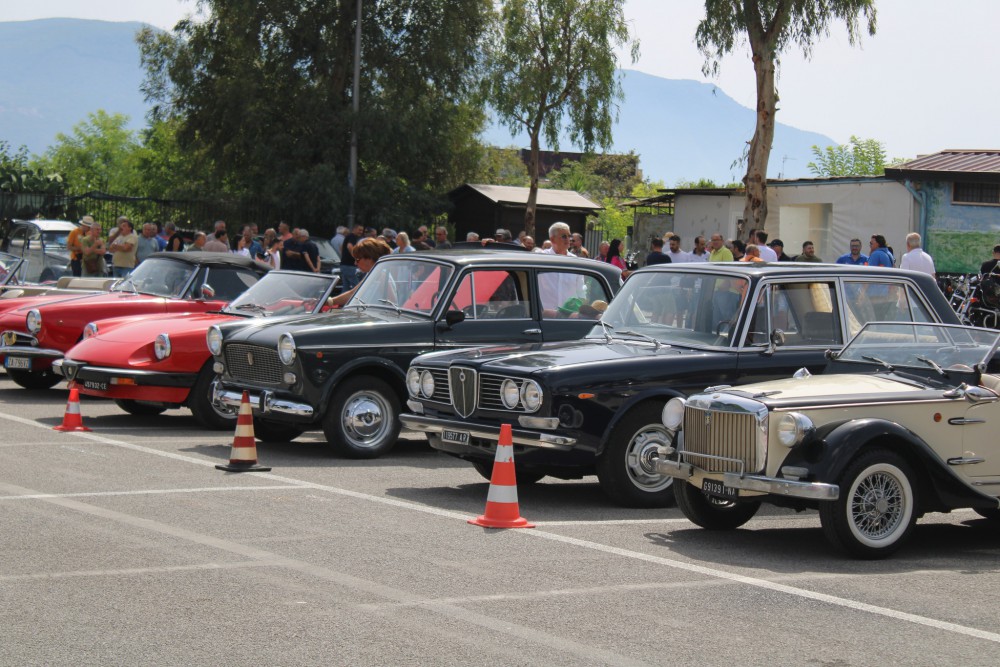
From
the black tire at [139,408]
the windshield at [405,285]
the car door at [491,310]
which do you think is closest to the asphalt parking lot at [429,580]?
the car door at [491,310]

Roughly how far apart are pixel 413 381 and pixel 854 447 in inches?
160

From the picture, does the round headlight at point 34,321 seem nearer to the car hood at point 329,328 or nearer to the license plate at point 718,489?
the car hood at point 329,328

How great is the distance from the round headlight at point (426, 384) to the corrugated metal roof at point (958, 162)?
2492 centimetres

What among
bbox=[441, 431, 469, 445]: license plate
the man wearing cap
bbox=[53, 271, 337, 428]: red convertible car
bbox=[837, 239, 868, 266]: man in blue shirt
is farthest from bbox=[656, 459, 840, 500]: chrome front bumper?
the man wearing cap

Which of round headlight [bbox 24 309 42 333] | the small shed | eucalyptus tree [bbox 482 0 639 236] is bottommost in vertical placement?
round headlight [bbox 24 309 42 333]

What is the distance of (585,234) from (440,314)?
38870 mm

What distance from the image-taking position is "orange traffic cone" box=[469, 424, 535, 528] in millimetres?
8562

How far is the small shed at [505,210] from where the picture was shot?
48.2 meters

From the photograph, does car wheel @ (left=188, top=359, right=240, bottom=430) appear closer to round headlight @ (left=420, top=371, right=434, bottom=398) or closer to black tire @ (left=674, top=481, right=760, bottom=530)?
round headlight @ (left=420, top=371, right=434, bottom=398)

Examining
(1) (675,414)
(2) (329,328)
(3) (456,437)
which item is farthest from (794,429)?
(2) (329,328)

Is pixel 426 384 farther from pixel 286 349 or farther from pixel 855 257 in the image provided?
pixel 855 257

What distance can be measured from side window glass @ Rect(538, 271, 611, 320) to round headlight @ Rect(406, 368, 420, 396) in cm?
214

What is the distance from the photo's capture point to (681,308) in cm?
1038

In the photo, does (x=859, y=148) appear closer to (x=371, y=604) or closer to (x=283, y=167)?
(x=283, y=167)
